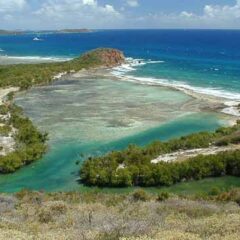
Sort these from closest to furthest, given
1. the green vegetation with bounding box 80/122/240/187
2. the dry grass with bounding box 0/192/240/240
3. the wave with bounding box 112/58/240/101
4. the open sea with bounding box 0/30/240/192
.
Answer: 1. the dry grass with bounding box 0/192/240/240
2. the green vegetation with bounding box 80/122/240/187
3. the open sea with bounding box 0/30/240/192
4. the wave with bounding box 112/58/240/101

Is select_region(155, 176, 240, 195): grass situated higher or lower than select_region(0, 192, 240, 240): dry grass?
lower

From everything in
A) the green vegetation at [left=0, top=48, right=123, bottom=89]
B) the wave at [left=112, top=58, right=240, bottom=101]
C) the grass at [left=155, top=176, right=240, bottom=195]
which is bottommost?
the grass at [left=155, top=176, right=240, bottom=195]

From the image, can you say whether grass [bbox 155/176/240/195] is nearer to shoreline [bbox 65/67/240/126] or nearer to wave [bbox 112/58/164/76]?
shoreline [bbox 65/67/240/126]

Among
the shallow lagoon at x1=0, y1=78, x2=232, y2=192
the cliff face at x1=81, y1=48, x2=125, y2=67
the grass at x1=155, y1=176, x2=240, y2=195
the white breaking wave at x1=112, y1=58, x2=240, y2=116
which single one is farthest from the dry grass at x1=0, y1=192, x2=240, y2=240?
the cliff face at x1=81, y1=48, x2=125, y2=67

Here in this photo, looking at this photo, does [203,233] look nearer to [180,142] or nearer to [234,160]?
[234,160]

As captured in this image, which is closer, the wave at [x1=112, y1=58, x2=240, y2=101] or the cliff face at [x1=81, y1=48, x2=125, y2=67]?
the wave at [x1=112, y1=58, x2=240, y2=101]

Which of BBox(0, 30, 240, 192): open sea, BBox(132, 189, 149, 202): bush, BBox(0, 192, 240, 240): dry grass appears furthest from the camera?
BBox(0, 30, 240, 192): open sea

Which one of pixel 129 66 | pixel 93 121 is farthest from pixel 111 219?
pixel 129 66

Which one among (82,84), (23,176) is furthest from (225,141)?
(82,84)
